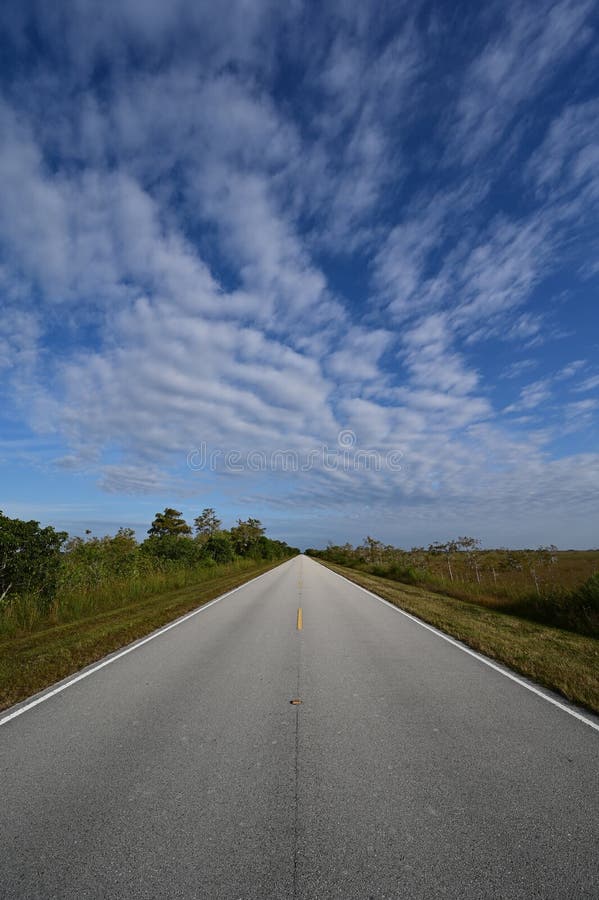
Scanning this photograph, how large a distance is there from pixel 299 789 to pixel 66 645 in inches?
282

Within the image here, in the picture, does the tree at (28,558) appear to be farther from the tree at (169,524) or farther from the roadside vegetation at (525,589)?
the tree at (169,524)

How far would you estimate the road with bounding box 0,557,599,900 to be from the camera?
8.56 ft

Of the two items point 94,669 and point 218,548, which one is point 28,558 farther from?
point 218,548

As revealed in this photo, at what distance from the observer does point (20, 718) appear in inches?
203

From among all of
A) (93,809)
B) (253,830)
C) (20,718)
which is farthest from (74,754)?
(253,830)

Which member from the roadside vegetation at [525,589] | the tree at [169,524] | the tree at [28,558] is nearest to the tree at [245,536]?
the tree at [169,524]

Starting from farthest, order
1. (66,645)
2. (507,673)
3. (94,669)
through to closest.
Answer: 1. (66,645)
2. (94,669)
3. (507,673)

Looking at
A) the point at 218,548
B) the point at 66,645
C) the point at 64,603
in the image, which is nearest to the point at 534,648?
the point at 66,645

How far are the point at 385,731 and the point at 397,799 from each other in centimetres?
132

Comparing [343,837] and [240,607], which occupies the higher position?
[240,607]

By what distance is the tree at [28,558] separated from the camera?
39.1ft

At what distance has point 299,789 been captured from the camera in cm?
354

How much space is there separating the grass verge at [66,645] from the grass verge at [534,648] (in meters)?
7.55

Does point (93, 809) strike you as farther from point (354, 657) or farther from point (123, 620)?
point (123, 620)
